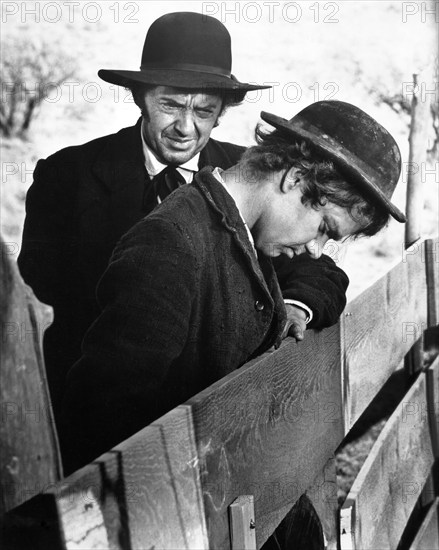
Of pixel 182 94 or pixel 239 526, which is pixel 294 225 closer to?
pixel 182 94

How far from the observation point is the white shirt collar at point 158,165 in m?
2.08

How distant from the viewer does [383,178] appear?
2584mm

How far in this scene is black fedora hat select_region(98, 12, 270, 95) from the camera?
6.73ft

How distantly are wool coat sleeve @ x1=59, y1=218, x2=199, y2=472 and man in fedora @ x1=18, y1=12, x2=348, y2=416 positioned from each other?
32 millimetres

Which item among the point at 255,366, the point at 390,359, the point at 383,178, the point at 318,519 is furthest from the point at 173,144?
the point at 390,359

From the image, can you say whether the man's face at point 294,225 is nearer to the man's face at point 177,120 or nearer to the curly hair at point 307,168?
the curly hair at point 307,168

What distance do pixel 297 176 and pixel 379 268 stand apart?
3.18ft

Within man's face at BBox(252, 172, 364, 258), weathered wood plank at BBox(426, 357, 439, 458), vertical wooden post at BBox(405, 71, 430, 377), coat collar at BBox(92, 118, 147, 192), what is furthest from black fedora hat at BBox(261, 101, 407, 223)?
weathered wood plank at BBox(426, 357, 439, 458)

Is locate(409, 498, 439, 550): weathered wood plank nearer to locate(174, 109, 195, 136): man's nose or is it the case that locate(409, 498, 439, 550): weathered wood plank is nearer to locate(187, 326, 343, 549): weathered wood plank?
locate(187, 326, 343, 549): weathered wood plank

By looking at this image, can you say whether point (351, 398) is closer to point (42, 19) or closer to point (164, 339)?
point (164, 339)

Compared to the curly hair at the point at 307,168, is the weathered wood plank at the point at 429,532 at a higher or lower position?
lower

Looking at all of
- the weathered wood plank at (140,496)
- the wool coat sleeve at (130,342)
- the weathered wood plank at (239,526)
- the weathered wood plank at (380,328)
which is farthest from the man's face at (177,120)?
the weathered wood plank at (380,328)

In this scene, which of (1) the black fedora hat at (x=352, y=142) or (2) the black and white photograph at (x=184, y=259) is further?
(1) the black fedora hat at (x=352, y=142)

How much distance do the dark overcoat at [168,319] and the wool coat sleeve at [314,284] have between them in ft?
0.58
